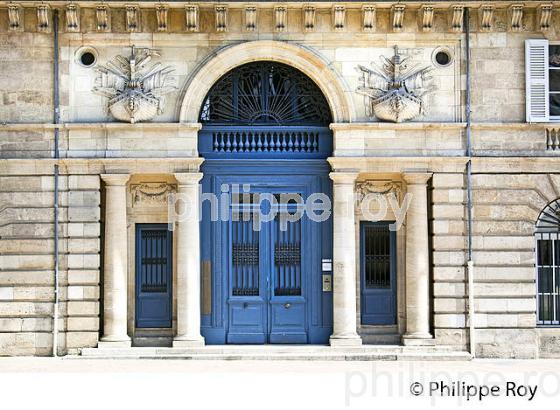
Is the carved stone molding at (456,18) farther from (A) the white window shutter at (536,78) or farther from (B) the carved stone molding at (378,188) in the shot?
(B) the carved stone molding at (378,188)

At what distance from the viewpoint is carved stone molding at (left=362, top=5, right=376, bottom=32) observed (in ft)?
72.0

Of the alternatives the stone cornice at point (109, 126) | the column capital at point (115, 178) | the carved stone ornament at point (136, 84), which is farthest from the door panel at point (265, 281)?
the carved stone ornament at point (136, 84)

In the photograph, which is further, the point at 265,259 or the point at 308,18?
the point at 265,259

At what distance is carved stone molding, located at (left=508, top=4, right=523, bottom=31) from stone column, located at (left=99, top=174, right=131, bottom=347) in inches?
318

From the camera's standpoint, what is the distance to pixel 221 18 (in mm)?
21828

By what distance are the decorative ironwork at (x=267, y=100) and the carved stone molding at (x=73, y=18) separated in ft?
9.54

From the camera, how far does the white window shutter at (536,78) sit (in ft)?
72.1

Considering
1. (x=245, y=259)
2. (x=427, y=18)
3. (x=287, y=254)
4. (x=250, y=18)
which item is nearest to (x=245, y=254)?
(x=245, y=259)

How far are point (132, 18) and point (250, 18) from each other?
2296mm

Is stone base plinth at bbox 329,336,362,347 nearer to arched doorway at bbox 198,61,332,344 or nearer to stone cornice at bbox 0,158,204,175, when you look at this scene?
arched doorway at bbox 198,61,332,344

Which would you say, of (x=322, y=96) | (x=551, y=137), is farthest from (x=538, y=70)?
(x=322, y=96)

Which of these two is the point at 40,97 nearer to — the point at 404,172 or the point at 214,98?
the point at 214,98

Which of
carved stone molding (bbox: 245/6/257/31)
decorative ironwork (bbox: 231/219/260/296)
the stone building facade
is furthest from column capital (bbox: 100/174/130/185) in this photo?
carved stone molding (bbox: 245/6/257/31)

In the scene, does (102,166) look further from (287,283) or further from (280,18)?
(280,18)
